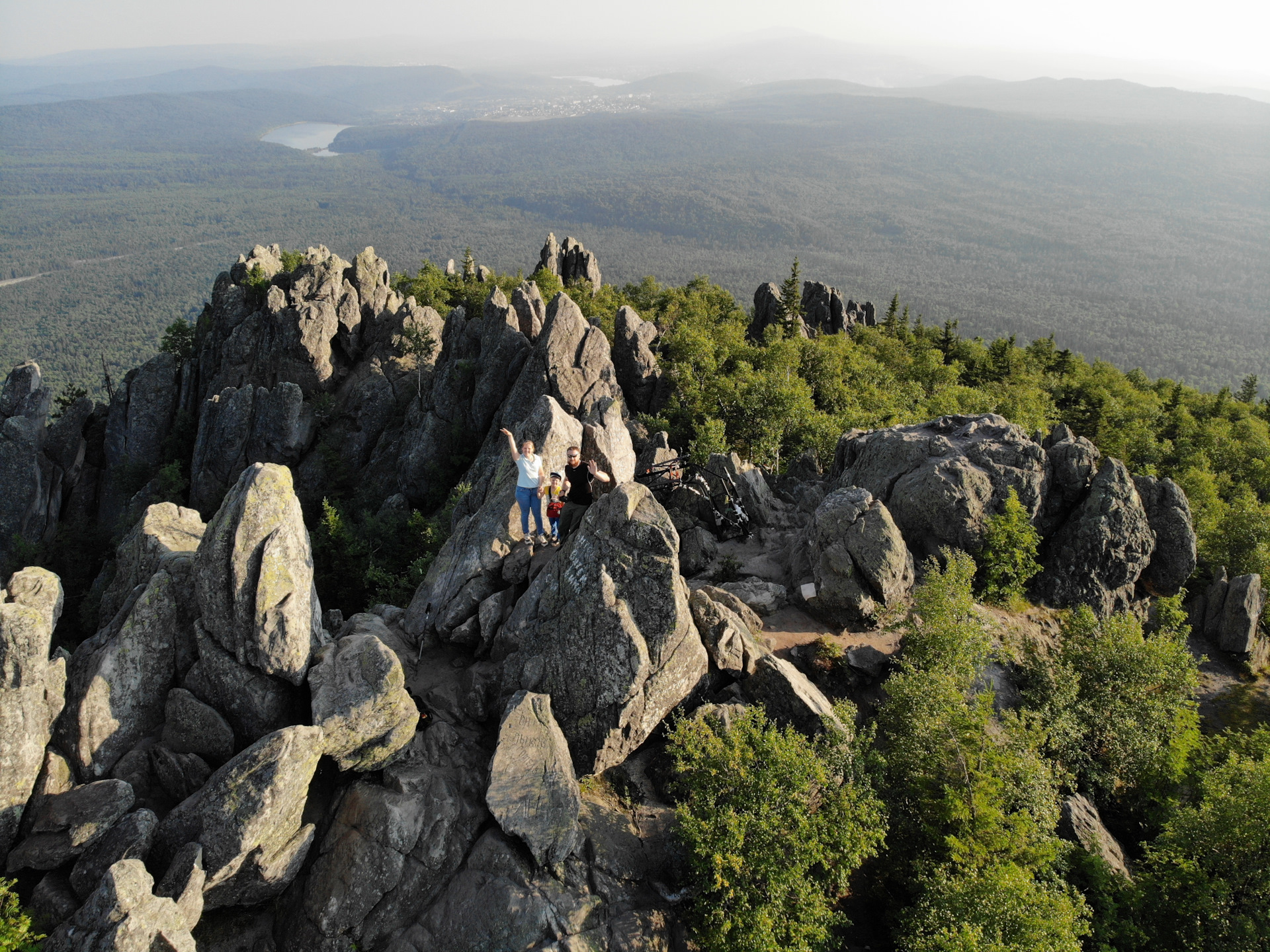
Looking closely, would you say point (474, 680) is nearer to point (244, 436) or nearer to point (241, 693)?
point (241, 693)

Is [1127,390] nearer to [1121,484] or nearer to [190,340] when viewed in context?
[1121,484]

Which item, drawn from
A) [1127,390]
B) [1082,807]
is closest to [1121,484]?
[1082,807]

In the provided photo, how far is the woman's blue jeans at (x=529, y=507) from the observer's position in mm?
20453

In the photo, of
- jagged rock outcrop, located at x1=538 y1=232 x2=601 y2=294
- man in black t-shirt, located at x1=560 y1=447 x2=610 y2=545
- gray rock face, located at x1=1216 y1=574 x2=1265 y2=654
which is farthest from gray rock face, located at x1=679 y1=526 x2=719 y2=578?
jagged rock outcrop, located at x1=538 y1=232 x2=601 y2=294

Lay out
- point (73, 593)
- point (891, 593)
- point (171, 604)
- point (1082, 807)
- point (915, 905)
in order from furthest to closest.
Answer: point (73, 593) < point (891, 593) < point (1082, 807) < point (171, 604) < point (915, 905)

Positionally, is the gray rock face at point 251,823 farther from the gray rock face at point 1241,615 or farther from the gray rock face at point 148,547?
the gray rock face at point 1241,615

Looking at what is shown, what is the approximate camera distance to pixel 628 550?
58.0ft

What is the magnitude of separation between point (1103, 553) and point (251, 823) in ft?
92.6

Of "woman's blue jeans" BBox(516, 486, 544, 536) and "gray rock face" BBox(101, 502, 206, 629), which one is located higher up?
"woman's blue jeans" BBox(516, 486, 544, 536)

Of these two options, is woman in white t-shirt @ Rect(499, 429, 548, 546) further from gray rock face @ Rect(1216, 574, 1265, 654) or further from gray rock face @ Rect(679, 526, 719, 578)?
gray rock face @ Rect(1216, 574, 1265, 654)

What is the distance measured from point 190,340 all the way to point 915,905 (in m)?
76.0

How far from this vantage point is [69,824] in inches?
535

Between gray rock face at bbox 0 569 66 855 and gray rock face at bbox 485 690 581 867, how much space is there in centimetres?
937

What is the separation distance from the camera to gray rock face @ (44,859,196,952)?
11391 millimetres
